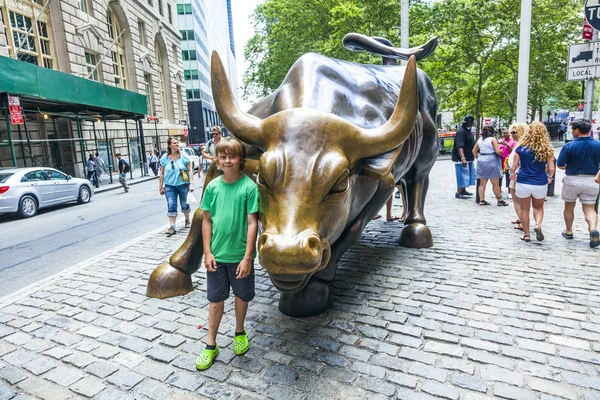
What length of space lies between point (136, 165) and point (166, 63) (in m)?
14.3

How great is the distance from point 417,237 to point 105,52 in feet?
84.2

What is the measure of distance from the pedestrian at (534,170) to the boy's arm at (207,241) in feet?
16.6

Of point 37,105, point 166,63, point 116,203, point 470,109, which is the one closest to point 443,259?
point 116,203

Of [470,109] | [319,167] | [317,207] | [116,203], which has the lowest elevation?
[116,203]

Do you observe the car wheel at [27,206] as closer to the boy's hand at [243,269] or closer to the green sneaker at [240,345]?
the green sneaker at [240,345]

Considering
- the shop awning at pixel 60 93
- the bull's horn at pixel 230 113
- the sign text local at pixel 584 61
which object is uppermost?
the shop awning at pixel 60 93

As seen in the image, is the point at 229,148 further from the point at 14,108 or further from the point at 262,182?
the point at 14,108

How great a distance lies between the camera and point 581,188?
587 cm

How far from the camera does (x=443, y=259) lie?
209 inches

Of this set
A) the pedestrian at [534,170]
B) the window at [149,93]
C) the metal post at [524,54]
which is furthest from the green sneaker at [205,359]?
the window at [149,93]

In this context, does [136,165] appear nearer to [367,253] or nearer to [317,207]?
[367,253]

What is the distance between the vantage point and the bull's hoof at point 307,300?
12.2ft

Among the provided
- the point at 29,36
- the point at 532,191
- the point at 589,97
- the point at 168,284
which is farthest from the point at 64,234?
the point at 29,36

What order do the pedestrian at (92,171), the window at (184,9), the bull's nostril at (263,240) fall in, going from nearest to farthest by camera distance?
the bull's nostril at (263,240) → the pedestrian at (92,171) → the window at (184,9)
